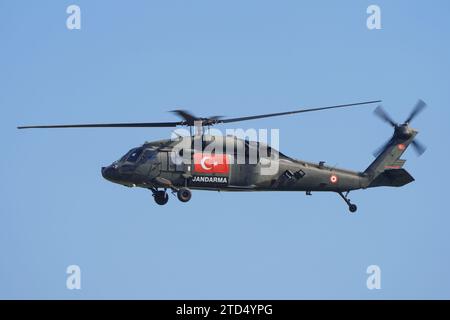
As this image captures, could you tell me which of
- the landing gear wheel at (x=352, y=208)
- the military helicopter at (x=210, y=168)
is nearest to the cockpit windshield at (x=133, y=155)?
the military helicopter at (x=210, y=168)

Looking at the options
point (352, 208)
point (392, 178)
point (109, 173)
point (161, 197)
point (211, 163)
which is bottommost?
point (352, 208)

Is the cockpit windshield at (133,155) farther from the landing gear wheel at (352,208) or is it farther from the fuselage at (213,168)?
the landing gear wheel at (352,208)

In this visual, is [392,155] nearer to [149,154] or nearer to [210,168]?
[210,168]

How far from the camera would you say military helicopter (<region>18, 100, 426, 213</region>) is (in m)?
49.2

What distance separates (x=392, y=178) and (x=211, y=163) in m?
10.2

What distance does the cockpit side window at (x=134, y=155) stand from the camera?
49.5 metres

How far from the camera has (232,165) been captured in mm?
50156

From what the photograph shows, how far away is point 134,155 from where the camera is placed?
4969cm

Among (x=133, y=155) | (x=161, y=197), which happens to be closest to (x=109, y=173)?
(x=133, y=155)

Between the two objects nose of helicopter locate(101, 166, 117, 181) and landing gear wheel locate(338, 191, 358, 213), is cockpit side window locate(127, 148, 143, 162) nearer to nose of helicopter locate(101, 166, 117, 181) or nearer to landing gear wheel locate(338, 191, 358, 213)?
nose of helicopter locate(101, 166, 117, 181)

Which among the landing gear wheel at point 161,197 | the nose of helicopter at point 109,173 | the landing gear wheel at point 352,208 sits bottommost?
the landing gear wheel at point 352,208

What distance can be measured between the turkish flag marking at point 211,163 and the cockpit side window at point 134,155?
277cm
